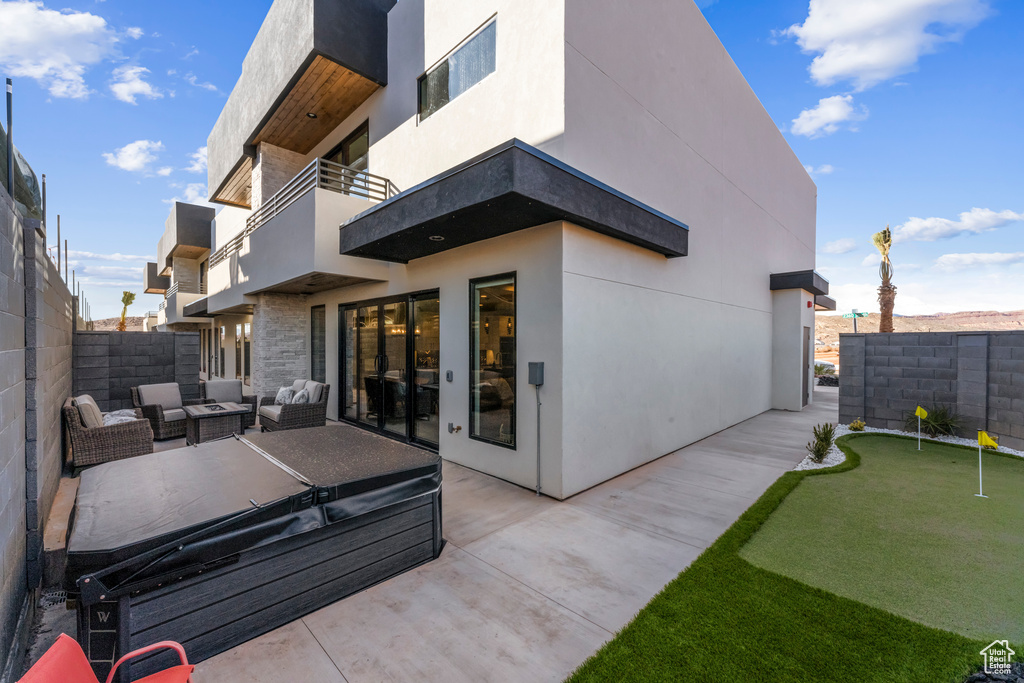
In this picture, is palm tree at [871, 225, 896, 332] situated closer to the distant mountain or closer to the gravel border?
the gravel border

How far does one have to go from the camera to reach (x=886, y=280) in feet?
60.5

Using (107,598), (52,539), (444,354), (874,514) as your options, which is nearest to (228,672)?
(107,598)

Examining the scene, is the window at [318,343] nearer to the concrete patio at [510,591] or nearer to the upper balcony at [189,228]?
the concrete patio at [510,591]

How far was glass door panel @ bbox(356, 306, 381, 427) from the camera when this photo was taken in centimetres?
781

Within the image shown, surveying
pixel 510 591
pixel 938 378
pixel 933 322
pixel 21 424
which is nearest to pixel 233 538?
pixel 21 424

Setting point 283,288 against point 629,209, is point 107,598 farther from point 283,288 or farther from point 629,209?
point 283,288

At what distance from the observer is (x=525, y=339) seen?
509cm

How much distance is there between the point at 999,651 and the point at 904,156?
27095 millimetres

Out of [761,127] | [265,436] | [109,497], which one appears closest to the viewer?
[109,497]

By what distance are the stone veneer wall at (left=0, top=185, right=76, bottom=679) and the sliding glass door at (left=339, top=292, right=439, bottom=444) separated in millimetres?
4101

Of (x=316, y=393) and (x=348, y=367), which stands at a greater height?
(x=348, y=367)

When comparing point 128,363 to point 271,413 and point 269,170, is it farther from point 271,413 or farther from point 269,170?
point 269,170

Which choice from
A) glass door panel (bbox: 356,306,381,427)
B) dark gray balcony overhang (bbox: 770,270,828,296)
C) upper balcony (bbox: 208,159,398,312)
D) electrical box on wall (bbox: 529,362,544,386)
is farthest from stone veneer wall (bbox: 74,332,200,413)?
dark gray balcony overhang (bbox: 770,270,828,296)

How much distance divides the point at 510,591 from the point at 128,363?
9.82 meters
